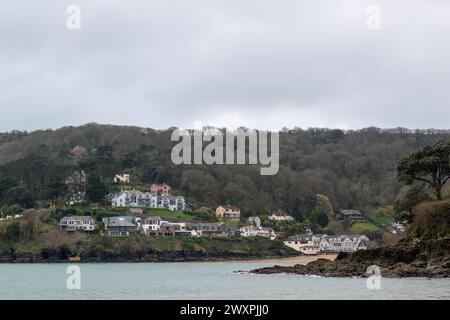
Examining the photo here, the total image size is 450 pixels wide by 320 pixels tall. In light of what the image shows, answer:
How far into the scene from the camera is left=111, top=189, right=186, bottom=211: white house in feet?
411

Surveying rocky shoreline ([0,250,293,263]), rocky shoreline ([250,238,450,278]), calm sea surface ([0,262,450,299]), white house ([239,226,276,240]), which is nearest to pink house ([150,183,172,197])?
white house ([239,226,276,240])

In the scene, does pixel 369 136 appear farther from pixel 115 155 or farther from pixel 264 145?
pixel 115 155

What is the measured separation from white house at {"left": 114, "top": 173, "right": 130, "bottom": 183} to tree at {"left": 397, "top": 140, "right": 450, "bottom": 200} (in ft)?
273

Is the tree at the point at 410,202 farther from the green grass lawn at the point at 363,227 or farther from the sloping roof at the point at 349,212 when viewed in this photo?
the sloping roof at the point at 349,212

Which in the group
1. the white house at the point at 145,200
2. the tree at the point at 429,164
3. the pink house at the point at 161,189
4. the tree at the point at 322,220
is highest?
the tree at the point at 429,164

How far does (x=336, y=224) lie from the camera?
446ft

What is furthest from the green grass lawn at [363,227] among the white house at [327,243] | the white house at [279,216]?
the white house at [279,216]

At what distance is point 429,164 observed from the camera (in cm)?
6138

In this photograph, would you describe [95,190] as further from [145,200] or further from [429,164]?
[429,164]

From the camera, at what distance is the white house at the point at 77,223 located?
108 metres

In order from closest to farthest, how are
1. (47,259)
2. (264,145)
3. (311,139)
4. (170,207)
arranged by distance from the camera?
(47,259) < (170,207) < (264,145) < (311,139)

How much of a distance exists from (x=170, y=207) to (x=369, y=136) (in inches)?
3131

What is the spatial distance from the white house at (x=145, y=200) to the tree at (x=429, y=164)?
225 feet
